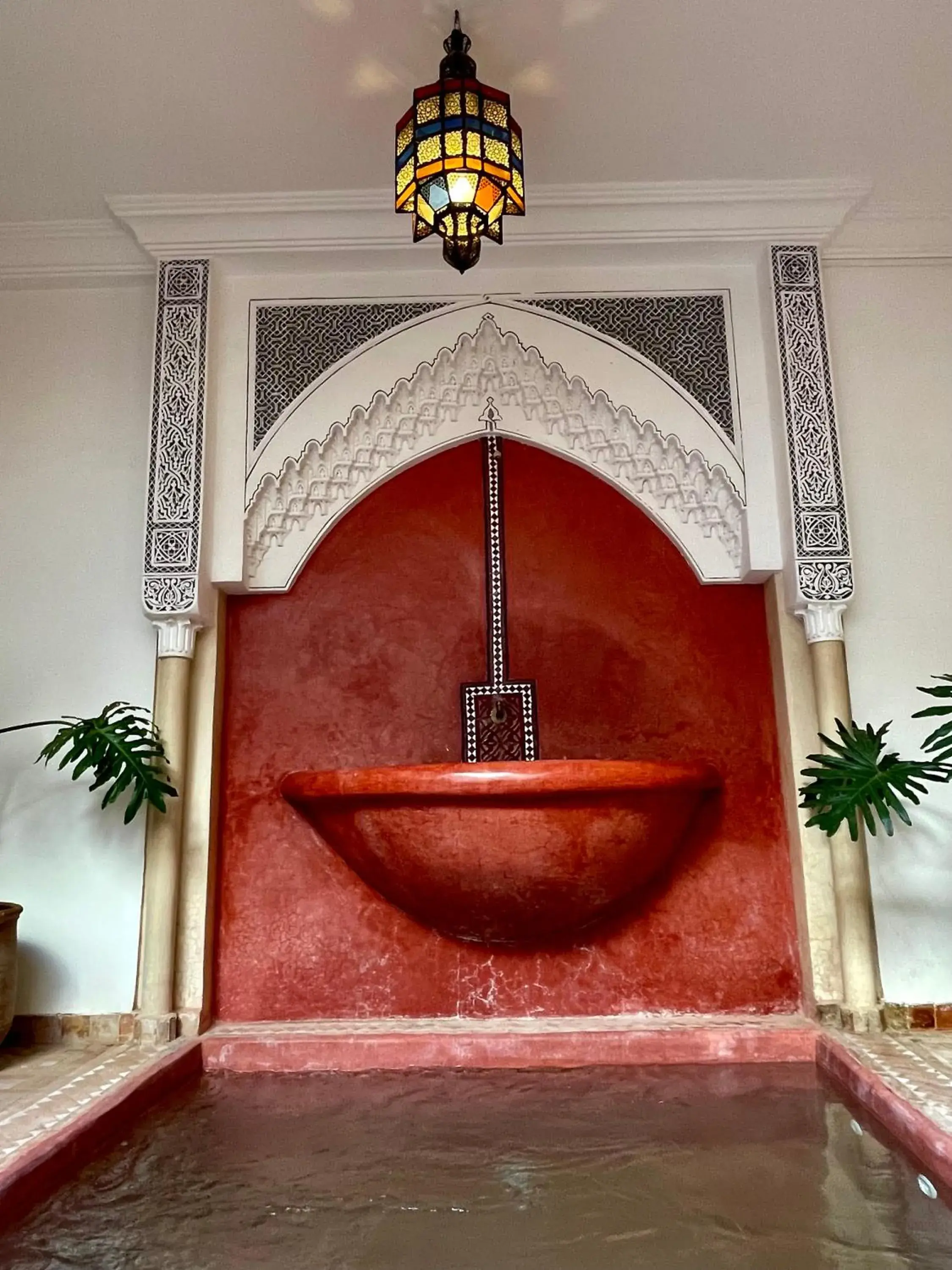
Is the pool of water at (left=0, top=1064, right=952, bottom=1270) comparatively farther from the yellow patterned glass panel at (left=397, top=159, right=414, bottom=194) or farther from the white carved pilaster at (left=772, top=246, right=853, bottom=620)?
the yellow patterned glass panel at (left=397, top=159, right=414, bottom=194)

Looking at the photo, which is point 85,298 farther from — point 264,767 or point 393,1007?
point 393,1007


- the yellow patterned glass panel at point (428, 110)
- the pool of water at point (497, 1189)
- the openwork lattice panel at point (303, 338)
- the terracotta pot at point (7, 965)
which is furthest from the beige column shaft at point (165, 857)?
the yellow patterned glass panel at point (428, 110)

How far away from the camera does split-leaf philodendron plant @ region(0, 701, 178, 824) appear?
266 cm

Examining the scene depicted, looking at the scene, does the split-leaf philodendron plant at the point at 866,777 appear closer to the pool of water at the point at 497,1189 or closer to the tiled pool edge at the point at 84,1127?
the pool of water at the point at 497,1189

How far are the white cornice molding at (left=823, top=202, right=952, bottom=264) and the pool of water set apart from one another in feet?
9.03

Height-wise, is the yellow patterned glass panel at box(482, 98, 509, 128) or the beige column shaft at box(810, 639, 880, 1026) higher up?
the yellow patterned glass panel at box(482, 98, 509, 128)

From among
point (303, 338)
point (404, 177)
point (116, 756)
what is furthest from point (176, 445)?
point (404, 177)

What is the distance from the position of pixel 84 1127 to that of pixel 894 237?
3602 mm

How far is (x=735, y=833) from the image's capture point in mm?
2967

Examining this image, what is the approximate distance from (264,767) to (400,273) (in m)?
1.81

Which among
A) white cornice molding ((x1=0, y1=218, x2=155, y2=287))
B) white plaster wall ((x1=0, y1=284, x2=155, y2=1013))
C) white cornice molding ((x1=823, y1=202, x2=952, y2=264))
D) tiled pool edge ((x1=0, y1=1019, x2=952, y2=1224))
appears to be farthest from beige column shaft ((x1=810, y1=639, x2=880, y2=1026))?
white cornice molding ((x1=0, y1=218, x2=155, y2=287))

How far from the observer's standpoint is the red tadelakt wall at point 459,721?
2871mm

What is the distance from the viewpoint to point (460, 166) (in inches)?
80.4

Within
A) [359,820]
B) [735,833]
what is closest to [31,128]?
[359,820]
